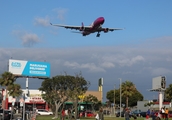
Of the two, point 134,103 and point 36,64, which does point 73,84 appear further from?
point 134,103

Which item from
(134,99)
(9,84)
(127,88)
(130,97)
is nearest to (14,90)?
(9,84)

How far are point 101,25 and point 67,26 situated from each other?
498cm

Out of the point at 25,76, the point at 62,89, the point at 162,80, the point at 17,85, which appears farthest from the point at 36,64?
the point at 162,80

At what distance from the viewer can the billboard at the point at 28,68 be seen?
8506 cm

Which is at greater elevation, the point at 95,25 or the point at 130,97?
the point at 95,25

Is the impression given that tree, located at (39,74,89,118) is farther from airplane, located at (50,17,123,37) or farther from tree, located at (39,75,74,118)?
airplane, located at (50,17,123,37)

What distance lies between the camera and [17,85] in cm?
7656

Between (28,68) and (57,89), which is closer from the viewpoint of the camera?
(57,89)

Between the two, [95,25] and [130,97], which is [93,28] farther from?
[130,97]

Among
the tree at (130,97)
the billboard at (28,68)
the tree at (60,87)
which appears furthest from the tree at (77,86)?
the tree at (130,97)

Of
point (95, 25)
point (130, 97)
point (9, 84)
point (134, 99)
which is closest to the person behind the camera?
point (95, 25)

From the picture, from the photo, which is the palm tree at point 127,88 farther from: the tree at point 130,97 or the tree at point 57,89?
the tree at point 57,89

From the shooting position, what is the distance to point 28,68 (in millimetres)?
86438

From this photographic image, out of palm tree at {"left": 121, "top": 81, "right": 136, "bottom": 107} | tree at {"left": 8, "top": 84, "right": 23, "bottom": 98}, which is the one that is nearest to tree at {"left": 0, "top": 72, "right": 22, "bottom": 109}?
tree at {"left": 8, "top": 84, "right": 23, "bottom": 98}
